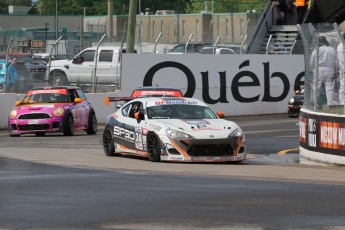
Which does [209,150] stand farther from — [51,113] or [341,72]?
[51,113]

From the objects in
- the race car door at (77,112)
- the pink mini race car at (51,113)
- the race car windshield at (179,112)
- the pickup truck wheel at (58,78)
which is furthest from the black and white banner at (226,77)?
the race car windshield at (179,112)

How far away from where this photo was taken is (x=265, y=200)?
43.1 feet

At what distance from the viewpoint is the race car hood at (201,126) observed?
19406 mm

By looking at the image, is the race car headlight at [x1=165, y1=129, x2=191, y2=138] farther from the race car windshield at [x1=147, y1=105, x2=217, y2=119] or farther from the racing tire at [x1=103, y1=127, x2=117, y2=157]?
the racing tire at [x1=103, y1=127, x2=117, y2=157]

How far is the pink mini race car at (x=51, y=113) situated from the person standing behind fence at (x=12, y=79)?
4685mm

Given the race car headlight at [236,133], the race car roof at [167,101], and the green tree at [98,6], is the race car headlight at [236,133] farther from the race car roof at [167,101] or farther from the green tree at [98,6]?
the green tree at [98,6]

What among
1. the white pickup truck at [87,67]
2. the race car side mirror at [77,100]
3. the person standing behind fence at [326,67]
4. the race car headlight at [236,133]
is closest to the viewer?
the race car headlight at [236,133]

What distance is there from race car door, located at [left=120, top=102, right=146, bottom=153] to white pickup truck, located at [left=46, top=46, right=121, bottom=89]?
16802 millimetres

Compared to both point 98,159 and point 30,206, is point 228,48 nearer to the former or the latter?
point 98,159

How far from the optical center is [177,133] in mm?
19359

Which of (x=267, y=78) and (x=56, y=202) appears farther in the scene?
(x=267, y=78)

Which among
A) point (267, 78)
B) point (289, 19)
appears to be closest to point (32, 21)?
point (289, 19)

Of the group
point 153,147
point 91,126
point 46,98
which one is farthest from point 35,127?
point 153,147

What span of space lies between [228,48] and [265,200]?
93.9 feet
